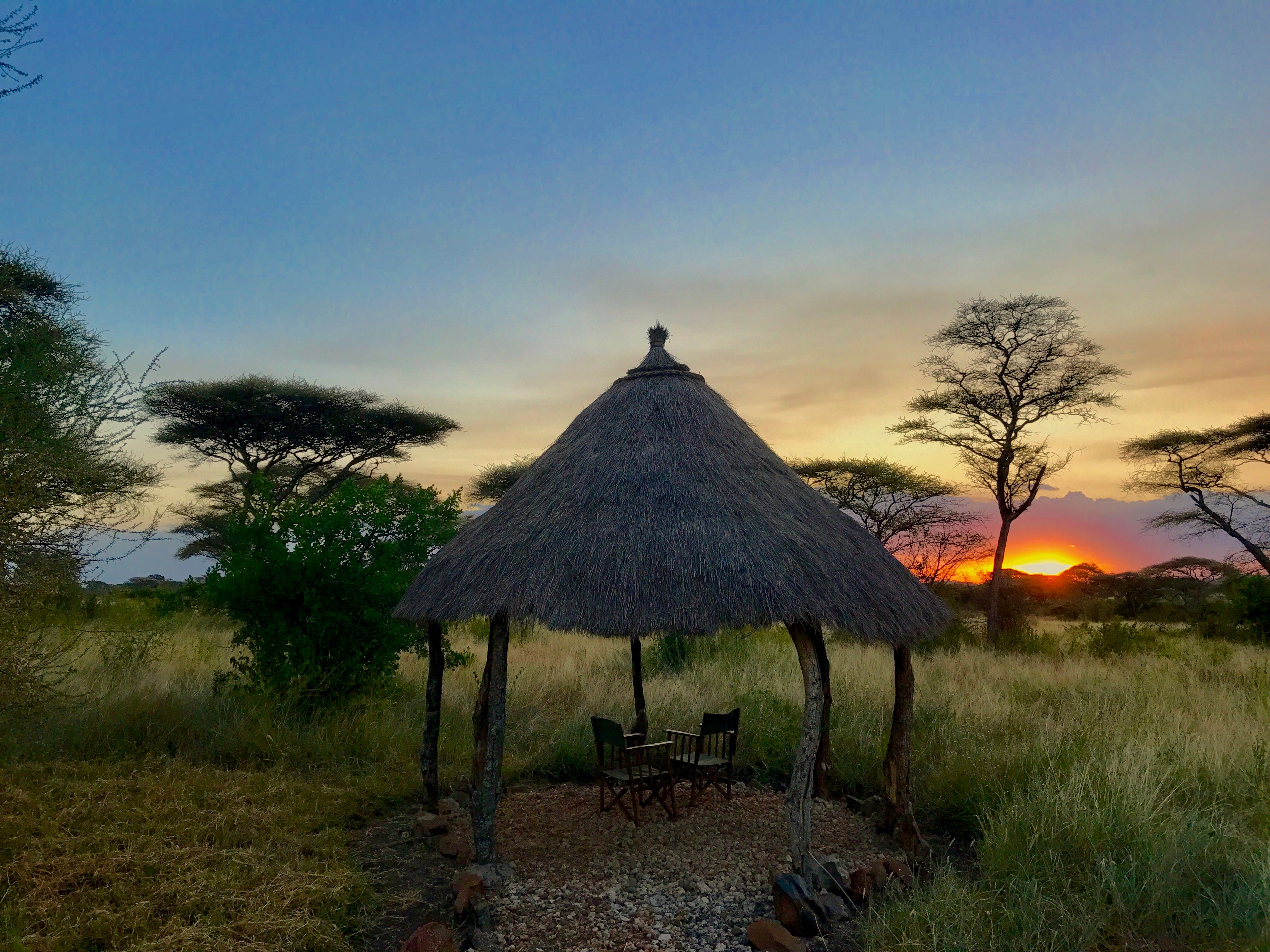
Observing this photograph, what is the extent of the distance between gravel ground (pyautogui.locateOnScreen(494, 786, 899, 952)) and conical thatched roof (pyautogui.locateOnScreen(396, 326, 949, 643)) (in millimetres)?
1638

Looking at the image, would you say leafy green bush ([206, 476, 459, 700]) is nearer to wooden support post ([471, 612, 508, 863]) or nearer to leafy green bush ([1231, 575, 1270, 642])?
wooden support post ([471, 612, 508, 863])

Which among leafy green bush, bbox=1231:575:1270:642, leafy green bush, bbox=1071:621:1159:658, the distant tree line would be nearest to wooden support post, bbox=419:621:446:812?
the distant tree line

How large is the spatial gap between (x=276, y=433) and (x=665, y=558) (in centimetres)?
1825

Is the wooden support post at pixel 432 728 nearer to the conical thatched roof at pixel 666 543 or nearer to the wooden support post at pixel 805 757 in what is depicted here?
the conical thatched roof at pixel 666 543

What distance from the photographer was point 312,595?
8539mm

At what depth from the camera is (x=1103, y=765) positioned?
6004mm

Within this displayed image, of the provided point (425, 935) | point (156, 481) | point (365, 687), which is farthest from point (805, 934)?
point (156, 481)

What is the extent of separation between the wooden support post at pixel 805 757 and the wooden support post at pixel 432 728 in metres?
2.89

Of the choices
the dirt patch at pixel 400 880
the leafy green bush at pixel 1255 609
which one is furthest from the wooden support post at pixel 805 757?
the leafy green bush at pixel 1255 609

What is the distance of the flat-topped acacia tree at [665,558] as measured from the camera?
5000 millimetres

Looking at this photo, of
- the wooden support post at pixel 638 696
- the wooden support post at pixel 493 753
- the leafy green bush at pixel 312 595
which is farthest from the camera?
Answer: the leafy green bush at pixel 312 595

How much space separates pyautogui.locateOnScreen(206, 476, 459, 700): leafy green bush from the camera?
8.50 metres

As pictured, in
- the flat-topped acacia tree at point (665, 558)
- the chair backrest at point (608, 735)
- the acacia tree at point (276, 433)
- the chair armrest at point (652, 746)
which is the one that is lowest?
the chair armrest at point (652, 746)

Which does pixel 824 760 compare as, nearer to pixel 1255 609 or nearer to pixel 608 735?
pixel 608 735
